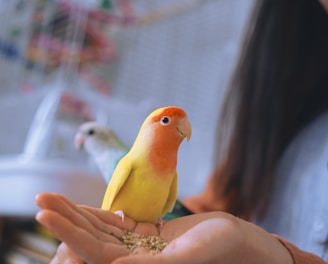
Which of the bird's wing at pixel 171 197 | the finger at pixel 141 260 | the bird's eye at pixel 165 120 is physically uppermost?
the bird's eye at pixel 165 120

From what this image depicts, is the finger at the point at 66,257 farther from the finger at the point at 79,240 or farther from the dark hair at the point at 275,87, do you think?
the dark hair at the point at 275,87

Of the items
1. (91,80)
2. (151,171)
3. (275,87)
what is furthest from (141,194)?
(91,80)

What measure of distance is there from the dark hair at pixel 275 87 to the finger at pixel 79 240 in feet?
1.67

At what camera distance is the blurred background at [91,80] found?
79 cm

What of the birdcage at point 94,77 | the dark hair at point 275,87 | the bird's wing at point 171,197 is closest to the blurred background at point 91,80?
the birdcage at point 94,77

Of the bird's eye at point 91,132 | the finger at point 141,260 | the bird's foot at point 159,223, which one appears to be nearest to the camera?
the finger at point 141,260

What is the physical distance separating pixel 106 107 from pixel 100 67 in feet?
0.52

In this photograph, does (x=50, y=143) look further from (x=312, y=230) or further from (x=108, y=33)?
(x=312, y=230)

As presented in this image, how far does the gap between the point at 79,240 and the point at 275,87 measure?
60 cm

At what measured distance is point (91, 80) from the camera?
106 centimetres

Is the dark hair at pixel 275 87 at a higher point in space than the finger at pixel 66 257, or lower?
higher

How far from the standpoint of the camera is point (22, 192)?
77cm

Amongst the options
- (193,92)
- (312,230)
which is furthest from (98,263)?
(193,92)

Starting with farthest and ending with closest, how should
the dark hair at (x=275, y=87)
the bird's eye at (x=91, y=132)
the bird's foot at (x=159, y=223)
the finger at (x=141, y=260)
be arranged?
the dark hair at (x=275, y=87) → the bird's eye at (x=91, y=132) → the bird's foot at (x=159, y=223) → the finger at (x=141, y=260)
